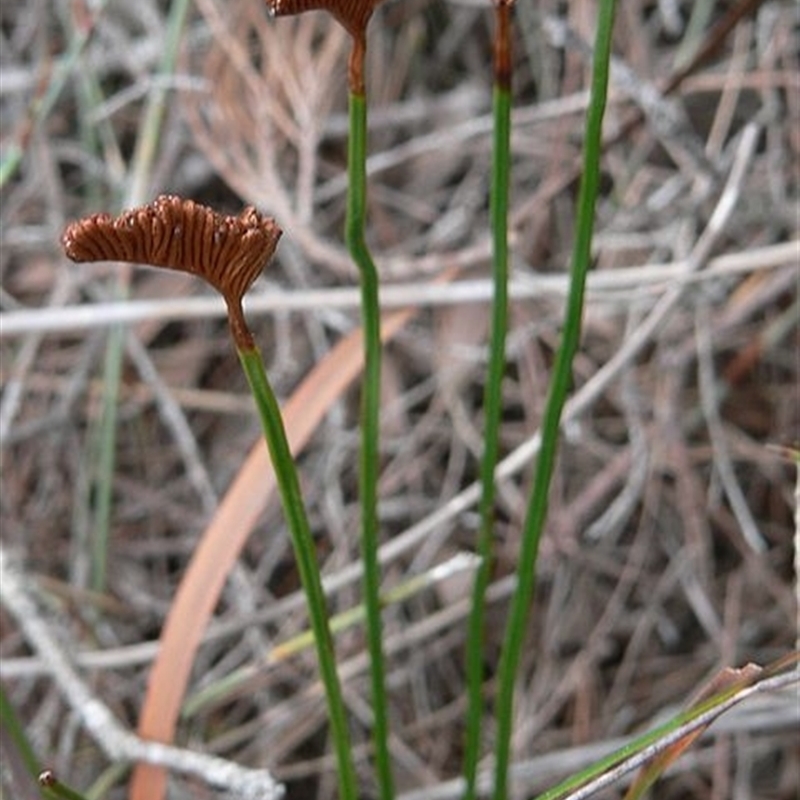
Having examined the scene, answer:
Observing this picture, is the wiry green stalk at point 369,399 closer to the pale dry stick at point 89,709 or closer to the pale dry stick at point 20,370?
the pale dry stick at point 89,709

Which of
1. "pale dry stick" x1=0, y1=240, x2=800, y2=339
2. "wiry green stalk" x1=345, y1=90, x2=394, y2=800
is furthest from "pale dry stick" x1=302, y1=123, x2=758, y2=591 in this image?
"wiry green stalk" x1=345, y1=90, x2=394, y2=800

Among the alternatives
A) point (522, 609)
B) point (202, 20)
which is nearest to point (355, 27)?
point (522, 609)

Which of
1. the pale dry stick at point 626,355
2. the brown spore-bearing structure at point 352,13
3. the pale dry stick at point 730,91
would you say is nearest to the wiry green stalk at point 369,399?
the brown spore-bearing structure at point 352,13

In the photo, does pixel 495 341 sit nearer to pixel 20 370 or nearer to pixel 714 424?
pixel 714 424

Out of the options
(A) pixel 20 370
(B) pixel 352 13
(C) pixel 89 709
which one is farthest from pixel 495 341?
(A) pixel 20 370

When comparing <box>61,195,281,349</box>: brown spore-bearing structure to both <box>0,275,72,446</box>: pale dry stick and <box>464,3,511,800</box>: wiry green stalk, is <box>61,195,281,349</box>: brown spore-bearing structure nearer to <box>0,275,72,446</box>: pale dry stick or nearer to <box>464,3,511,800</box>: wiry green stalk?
<box>464,3,511,800</box>: wiry green stalk

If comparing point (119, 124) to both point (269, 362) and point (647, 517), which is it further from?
point (647, 517)
